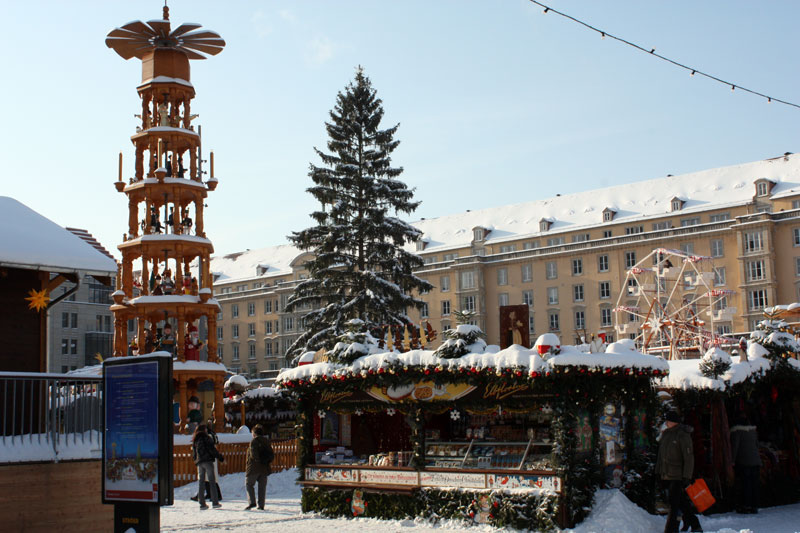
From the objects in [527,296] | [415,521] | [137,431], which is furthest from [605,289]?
[137,431]

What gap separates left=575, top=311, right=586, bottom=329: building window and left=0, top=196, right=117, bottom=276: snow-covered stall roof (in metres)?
67.7

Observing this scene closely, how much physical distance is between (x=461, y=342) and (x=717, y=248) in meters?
59.8

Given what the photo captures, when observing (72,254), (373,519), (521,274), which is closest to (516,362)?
(373,519)

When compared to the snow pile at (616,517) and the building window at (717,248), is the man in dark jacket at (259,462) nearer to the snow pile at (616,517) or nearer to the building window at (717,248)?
the snow pile at (616,517)

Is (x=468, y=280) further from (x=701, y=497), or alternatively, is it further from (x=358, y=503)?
(x=701, y=497)

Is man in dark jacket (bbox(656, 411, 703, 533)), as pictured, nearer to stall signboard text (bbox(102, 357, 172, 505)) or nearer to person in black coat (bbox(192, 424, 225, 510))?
stall signboard text (bbox(102, 357, 172, 505))

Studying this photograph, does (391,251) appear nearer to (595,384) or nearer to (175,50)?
(175,50)

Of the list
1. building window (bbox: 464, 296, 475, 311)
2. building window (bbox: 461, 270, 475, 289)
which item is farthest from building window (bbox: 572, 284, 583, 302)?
building window (bbox: 461, 270, 475, 289)

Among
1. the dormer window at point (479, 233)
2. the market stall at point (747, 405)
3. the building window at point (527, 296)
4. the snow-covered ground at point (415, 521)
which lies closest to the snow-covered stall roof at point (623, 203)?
the dormer window at point (479, 233)

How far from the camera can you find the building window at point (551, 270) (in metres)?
80.1

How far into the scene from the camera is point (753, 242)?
6881 centimetres

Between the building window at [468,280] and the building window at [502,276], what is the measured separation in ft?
7.83

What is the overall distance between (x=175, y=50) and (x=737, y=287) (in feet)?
173

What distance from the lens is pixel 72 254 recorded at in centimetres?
1377
